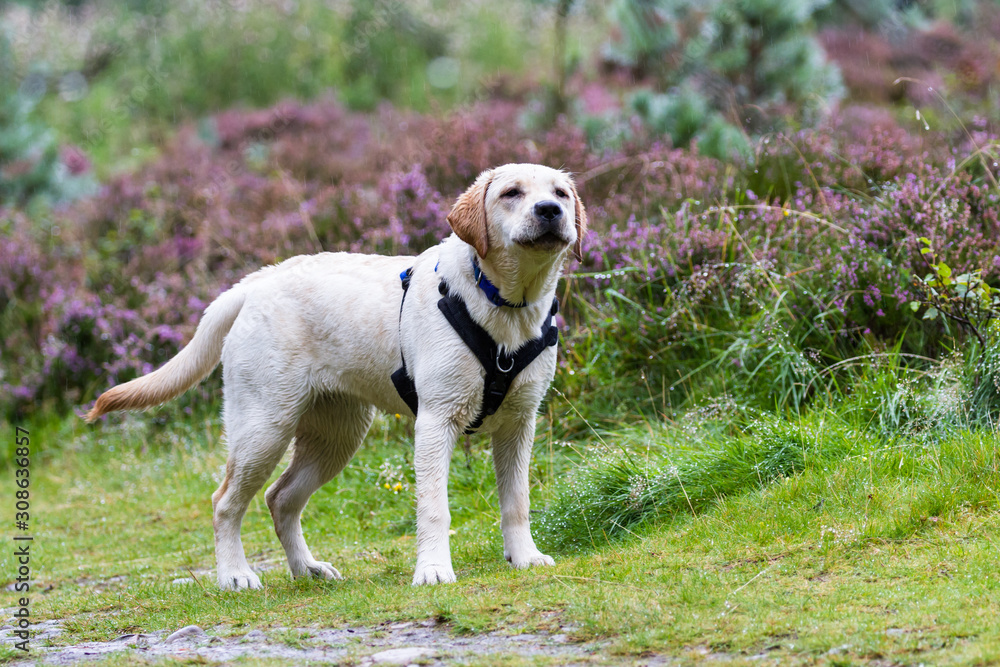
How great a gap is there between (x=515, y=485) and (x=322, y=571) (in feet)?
3.30

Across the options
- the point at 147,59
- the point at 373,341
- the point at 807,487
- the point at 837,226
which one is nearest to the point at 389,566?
the point at 373,341

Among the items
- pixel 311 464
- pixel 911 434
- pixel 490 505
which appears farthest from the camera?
pixel 490 505

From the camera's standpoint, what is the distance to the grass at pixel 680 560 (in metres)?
3.12

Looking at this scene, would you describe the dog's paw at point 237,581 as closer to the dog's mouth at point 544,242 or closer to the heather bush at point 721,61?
the dog's mouth at point 544,242

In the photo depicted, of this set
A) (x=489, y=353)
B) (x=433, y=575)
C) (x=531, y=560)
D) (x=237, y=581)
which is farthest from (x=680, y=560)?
(x=237, y=581)

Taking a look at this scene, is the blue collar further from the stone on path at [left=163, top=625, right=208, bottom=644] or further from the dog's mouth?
the stone on path at [left=163, top=625, right=208, bottom=644]

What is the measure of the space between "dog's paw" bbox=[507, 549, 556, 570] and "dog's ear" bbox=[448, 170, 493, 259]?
1.26m

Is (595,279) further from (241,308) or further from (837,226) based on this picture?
(241,308)

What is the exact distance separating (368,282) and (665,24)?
806 centimetres

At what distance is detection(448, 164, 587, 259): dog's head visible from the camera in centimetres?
407

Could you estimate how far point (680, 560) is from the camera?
3975mm

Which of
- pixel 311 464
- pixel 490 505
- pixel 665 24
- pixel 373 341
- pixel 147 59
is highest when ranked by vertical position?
pixel 147 59

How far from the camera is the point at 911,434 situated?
4656mm

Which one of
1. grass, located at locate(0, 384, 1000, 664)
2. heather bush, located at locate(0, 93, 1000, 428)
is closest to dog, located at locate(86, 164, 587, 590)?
grass, located at locate(0, 384, 1000, 664)
